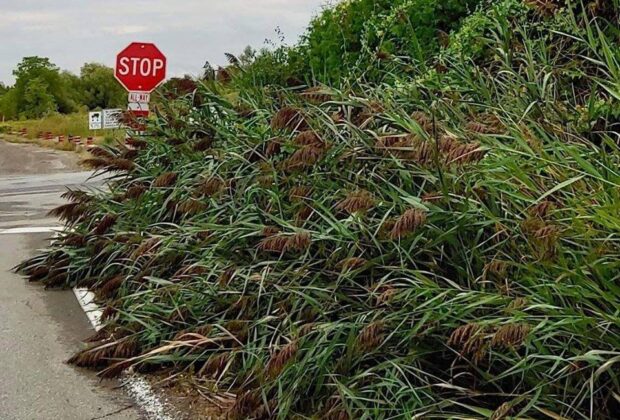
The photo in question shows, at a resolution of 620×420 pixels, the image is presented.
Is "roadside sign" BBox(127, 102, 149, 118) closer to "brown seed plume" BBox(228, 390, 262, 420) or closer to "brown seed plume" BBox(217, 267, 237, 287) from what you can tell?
"brown seed plume" BBox(217, 267, 237, 287)

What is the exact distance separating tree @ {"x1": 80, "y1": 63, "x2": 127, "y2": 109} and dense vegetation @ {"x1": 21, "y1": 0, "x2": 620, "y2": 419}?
77530mm

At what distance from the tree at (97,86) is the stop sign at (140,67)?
6898 cm

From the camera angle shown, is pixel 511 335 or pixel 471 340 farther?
pixel 471 340

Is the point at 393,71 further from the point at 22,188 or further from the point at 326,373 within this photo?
the point at 22,188

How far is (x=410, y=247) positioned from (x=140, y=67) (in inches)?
409

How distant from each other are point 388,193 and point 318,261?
611 millimetres

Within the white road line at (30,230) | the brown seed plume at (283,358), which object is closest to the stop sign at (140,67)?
the white road line at (30,230)

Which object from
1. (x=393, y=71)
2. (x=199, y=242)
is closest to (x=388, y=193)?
(x=199, y=242)

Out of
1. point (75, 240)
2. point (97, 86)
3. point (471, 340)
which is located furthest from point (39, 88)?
point (471, 340)

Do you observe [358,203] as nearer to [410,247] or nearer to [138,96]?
[410,247]

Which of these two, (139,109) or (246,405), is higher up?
(139,109)

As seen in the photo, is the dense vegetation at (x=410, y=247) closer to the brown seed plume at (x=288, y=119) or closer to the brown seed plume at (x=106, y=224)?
the brown seed plume at (x=288, y=119)

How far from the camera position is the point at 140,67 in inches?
549

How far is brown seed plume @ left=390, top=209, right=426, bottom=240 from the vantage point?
4.24 meters
